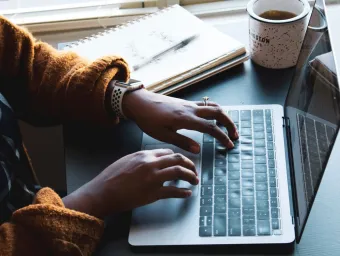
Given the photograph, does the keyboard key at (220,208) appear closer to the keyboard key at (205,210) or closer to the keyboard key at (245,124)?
the keyboard key at (205,210)

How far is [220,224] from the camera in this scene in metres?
0.71

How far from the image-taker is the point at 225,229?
0.71 meters

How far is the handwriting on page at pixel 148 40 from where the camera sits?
1.00m

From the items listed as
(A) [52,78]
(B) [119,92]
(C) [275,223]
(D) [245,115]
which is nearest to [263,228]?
(C) [275,223]

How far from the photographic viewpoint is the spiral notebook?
37.5 inches

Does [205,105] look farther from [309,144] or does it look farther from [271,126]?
[309,144]

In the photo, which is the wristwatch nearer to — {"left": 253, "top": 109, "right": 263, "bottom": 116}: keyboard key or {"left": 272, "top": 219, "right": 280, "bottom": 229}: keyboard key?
{"left": 253, "top": 109, "right": 263, "bottom": 116}: keyboard key

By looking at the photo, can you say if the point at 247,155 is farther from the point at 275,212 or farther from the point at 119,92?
the point at 119,92

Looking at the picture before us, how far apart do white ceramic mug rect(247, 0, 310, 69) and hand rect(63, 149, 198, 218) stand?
0.90ft

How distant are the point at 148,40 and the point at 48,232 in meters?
0.46

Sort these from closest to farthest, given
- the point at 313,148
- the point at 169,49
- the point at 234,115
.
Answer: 1. the point at 313,148
2. the point at 234,115
3. the point at 169,49

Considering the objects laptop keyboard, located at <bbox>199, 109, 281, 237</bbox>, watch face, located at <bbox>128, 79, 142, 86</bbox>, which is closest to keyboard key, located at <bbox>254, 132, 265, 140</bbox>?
laptop keyboard, located at <bbox>199, 109, 281, 237</bbox>

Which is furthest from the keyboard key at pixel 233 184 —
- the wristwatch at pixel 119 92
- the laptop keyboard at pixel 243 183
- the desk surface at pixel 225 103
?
the wristwatch at pixel 119 92

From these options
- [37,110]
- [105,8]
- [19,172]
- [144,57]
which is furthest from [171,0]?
[19,172]
